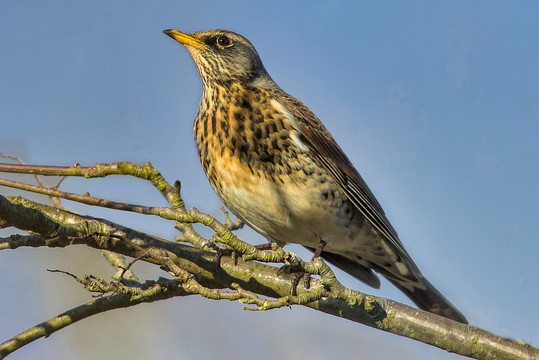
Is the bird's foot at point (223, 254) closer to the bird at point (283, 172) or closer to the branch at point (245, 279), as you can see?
the branch at point (245, 279)

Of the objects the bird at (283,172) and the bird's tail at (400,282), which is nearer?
the bird at (283,172)

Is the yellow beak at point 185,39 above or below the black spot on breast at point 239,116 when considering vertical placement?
above

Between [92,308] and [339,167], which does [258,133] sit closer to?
[339,167]

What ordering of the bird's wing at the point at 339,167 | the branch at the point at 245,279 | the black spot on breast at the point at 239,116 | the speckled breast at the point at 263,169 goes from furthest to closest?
the bird's wing at the point at 339,167
the black spot on breast at the point at 239,116
the speckled breast at the point at 263,169
the branch at the point at 245,279

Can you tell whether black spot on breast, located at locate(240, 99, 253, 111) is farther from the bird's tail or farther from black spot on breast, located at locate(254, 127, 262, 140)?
the bird's tail

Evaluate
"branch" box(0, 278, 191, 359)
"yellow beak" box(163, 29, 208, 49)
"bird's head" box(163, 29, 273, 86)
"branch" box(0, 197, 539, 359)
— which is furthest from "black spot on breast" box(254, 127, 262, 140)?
"branch" box(0, 278, 191, 359)

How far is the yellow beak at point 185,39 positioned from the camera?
4.80 meters

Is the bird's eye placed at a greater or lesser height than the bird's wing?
greater

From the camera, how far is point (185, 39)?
16.1 ft

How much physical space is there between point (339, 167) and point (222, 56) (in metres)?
1.26

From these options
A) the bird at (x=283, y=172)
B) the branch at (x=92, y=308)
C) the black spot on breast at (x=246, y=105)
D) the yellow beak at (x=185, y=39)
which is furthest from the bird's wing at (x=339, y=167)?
the branch at (x=92, y=308)

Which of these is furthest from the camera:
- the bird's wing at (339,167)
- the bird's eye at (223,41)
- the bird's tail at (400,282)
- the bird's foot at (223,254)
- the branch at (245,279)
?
the bird's tail at (400,282)

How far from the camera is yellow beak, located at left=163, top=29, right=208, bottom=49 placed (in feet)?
15.8

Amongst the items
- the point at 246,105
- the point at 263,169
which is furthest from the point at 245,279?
the point at 246,105
